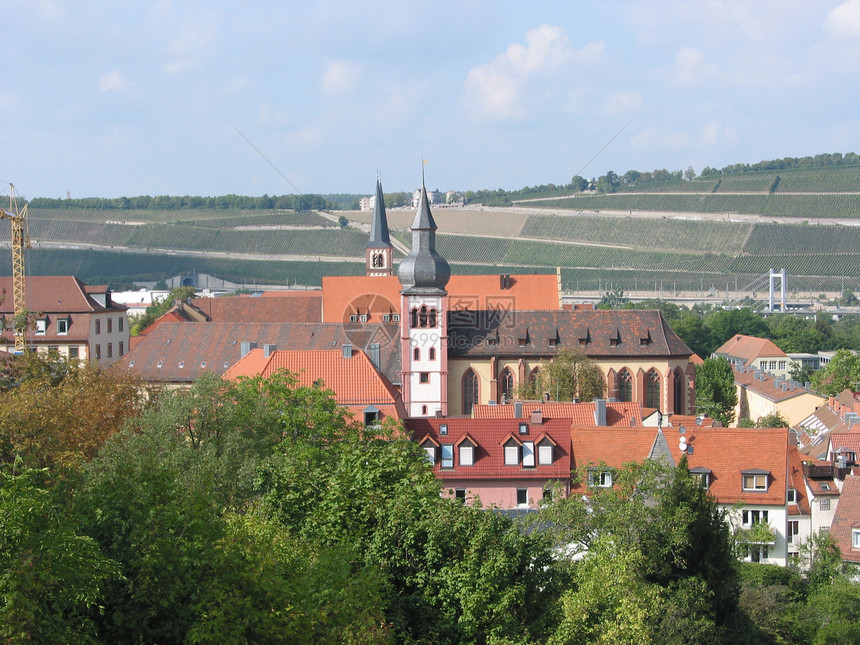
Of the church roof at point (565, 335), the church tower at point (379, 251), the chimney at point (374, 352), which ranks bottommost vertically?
the chimney at point (374, 352)

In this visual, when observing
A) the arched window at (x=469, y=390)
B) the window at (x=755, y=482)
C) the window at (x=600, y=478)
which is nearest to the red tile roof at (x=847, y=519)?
the window at (x=755, y=482)

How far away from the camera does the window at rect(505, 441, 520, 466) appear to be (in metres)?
44.6

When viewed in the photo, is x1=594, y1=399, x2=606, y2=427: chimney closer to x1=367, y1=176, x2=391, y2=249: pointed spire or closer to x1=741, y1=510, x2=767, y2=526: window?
x1=741, y1=510, x2=767, y2=526: window

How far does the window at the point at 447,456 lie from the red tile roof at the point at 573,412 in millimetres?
6145

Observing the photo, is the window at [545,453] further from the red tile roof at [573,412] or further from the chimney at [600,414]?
the chimney at [600,414]

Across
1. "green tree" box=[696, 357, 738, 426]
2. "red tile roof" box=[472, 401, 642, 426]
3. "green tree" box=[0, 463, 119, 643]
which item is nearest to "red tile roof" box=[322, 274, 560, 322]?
"green tree" box=[696, 357, 738, 426]

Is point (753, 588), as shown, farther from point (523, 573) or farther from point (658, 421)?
point (658, 421)

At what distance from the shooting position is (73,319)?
261 feet

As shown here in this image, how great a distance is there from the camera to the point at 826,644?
109 ft

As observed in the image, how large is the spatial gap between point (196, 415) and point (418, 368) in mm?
35086

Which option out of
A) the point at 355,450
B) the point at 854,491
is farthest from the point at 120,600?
the point at 854,491

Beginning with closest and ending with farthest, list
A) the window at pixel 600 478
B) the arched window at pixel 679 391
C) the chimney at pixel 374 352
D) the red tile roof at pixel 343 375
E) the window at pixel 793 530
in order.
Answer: the window at pixel 600 478, the window at pixel 793 530, the red tile roof at pixel 343 375, the chimney at pixel 374 352, the arched window at pixel 679 391

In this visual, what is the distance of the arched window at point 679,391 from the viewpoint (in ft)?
233

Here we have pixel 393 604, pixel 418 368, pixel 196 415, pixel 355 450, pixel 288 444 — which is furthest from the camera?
pixel 418 368
